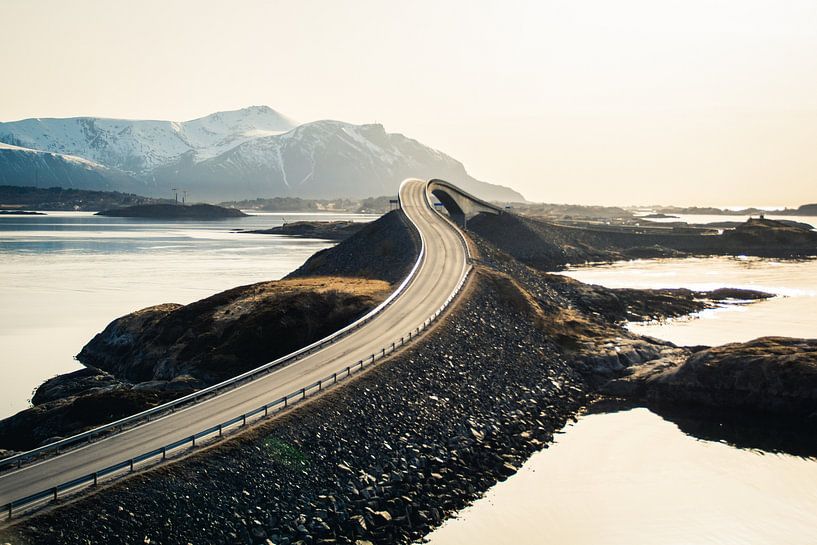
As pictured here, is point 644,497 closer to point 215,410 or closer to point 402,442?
point 402,442

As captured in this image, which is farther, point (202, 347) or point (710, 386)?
point (202, 347)

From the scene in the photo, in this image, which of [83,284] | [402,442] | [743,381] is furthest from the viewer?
[83,284]

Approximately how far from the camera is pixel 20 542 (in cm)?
2286

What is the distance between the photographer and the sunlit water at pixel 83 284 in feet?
210

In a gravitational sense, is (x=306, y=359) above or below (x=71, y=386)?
above

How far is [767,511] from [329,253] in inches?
2789

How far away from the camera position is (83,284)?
111m

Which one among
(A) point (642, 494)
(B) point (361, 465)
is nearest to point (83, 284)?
(B) point (361, 465)

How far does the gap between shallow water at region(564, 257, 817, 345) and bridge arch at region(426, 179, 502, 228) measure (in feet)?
98.8

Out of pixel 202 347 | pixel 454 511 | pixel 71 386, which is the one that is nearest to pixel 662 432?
pixel 454 511

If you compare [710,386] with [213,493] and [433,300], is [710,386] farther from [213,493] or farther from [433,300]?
[213,493]

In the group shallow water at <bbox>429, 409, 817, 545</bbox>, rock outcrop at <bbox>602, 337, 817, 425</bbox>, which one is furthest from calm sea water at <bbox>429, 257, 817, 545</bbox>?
rock outcrop at <bbox>602, 337, 817, 425</bbox>

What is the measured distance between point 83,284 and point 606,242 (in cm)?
12548

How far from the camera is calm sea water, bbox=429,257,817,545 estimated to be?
104 feet
